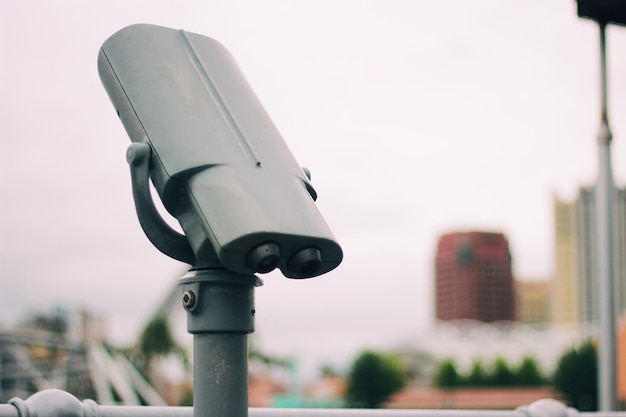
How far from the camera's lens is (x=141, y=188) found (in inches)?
63.0

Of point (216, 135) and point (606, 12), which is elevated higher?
point (606, 12)

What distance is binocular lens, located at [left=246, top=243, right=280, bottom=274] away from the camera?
1.44 metres

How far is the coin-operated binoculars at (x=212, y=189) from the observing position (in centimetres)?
147

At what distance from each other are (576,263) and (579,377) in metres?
76.8

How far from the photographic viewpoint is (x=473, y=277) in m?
159

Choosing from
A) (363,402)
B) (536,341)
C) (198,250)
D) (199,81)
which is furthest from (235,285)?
(536,341)

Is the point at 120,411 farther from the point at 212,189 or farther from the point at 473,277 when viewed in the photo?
the point at 473,277

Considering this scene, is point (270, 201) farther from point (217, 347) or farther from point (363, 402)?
point (363, 402)

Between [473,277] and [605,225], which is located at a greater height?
[473,277]

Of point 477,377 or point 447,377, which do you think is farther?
point 477,377

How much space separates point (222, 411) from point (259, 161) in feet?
1.50

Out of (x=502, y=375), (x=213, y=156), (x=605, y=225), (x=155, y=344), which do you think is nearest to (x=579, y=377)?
(x=502, y=375)

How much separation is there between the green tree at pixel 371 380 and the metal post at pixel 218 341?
54.8m

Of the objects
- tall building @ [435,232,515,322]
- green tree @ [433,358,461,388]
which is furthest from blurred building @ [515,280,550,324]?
green tree @ [433,358,461,388]
